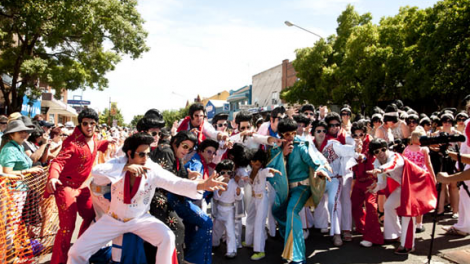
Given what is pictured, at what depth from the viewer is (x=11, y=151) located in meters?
5.05

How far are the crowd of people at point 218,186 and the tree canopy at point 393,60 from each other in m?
10.1

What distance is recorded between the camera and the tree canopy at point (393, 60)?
14648 millimetres

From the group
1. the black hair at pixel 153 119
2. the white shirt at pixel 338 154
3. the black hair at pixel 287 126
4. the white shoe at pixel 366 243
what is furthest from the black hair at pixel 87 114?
the white shoe at pixel 366 243

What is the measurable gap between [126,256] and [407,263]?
140 inches

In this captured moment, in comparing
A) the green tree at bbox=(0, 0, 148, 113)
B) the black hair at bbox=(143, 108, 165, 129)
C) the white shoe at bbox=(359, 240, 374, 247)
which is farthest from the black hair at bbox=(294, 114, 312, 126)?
the green tree at bbox=(0, 0, 148, 113)

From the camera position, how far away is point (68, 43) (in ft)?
51.6

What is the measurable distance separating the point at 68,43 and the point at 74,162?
42.9ft

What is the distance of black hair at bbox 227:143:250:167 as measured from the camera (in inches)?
217

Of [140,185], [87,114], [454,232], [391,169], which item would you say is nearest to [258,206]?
[391,169]

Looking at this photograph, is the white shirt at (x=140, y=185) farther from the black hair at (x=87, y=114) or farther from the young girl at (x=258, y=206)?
the young girl at (x=258, y=206)

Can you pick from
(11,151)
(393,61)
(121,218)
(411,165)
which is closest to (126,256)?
(121,218)

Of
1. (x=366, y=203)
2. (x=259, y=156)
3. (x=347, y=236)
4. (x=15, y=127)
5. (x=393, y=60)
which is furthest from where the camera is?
(x=393, y=60)

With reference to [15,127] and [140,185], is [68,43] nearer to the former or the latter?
[15,127]

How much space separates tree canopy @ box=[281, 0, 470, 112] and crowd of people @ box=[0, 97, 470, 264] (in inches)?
399
